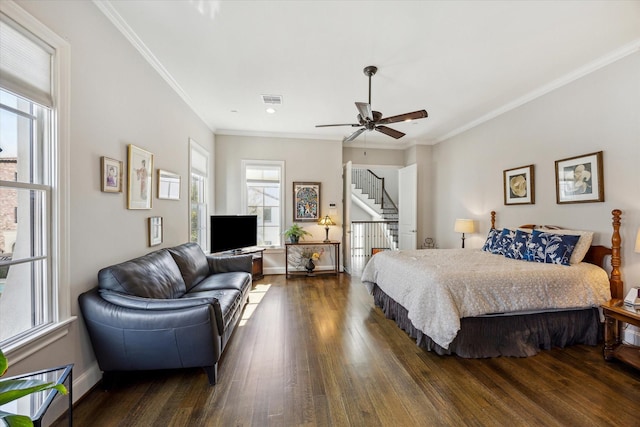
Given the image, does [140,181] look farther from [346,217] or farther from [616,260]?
[616,260]

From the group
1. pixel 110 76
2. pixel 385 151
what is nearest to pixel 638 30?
pixel 385 151

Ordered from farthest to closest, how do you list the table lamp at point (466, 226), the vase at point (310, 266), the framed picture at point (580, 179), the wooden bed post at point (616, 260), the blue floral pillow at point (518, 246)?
the vase at point (310, 266) → the table lamp at point (466, 226) → the blue floral pillow at point (518, 246) → the framed picture at point (580, 179) → the wooden bed post at point (616, 260)

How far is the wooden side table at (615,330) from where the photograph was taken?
6.86ft

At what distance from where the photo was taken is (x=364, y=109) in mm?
2713

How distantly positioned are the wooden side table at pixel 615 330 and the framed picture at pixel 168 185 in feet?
14.7

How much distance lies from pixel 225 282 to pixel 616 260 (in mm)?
4046

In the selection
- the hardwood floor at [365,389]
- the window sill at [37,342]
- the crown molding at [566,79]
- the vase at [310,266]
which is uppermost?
the crown molding at [566,79]

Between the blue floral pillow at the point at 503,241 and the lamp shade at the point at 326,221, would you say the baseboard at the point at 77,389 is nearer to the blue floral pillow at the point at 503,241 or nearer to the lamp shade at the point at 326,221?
the lamp shade at the point at 326,221

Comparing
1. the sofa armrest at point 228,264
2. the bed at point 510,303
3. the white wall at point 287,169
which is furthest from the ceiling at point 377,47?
the sofa armrest at point 228,264

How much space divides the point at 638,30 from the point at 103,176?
Answer: 4695 millimetres

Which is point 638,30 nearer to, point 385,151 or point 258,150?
point 385,151

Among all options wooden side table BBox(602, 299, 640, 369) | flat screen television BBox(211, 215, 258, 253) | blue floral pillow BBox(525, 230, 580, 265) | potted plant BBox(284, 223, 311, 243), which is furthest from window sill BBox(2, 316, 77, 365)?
blue floral pillow BBox(525, 230, 580, 265)

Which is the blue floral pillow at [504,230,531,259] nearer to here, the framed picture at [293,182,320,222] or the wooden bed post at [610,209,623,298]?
the wooden bed post at [610,209,623,298]

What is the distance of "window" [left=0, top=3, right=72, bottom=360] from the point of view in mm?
1424
